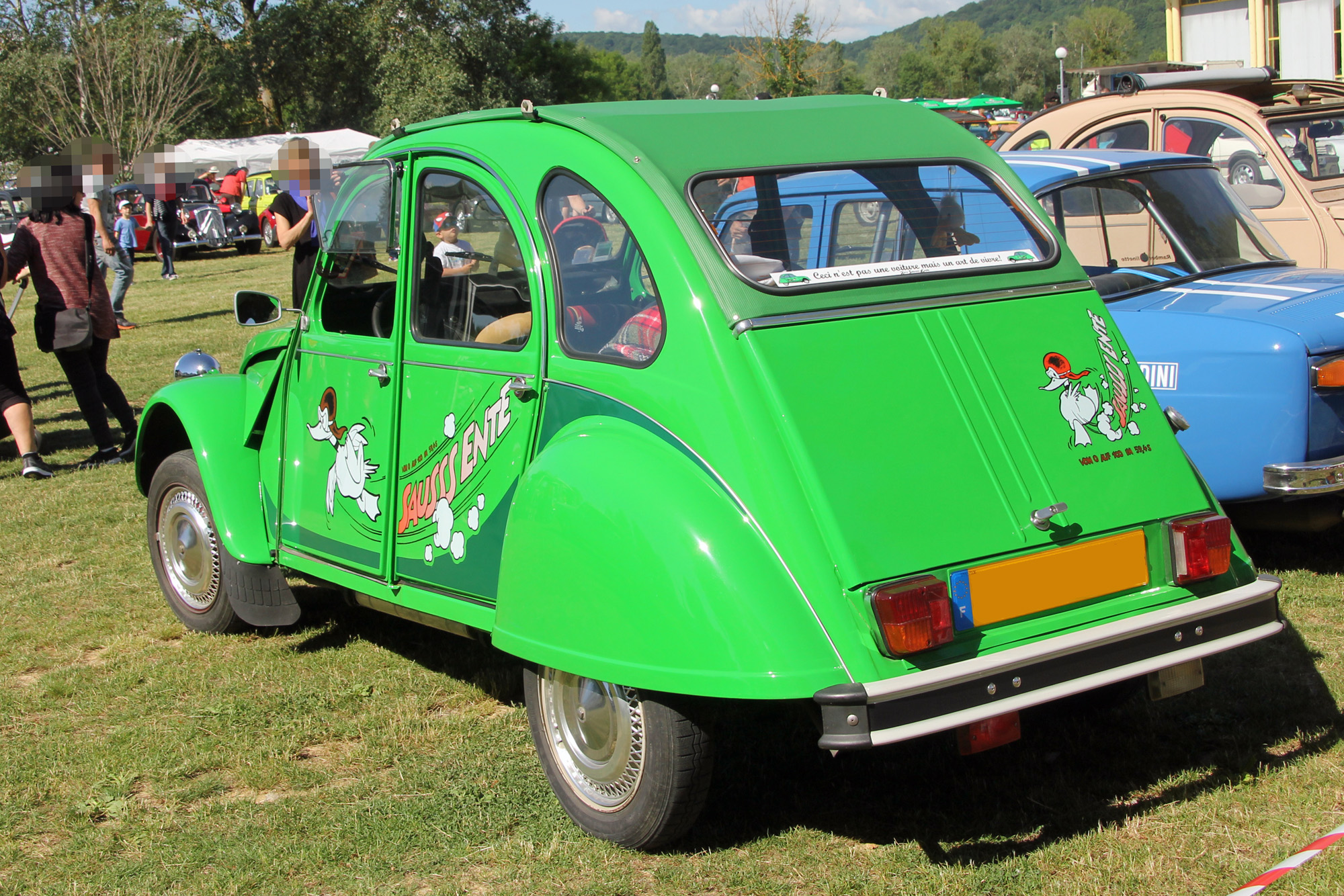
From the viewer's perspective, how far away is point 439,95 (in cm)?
4975

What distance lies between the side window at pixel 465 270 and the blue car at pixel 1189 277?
758 millimetres

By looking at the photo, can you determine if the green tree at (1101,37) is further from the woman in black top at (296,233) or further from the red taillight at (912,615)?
the red taillight at (912,615)

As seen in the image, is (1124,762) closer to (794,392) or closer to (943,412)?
(943,412)

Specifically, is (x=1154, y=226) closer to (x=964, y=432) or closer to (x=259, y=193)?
(x=964, y=432)

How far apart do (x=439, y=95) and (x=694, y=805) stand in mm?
50150

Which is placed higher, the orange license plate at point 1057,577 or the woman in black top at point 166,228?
the woman in black top at point 166,228

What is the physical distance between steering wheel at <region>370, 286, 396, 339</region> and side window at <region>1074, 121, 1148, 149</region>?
18.8 ft

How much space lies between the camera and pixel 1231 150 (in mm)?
7988

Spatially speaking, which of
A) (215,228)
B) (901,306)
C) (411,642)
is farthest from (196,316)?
(901,306)

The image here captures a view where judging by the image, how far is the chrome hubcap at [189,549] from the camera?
5238 mm

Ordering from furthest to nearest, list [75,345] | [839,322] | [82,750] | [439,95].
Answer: [439,95]
[75,345]
[82,750]
[839,322]

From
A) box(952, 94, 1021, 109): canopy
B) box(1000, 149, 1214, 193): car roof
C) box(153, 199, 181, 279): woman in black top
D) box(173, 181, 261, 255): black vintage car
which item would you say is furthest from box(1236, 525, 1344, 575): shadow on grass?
box(952, 94, 1021, 109): canopy

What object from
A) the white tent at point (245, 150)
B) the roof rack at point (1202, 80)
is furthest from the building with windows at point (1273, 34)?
the white tent at point (245, 150)

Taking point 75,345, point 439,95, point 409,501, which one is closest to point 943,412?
point 409,501
